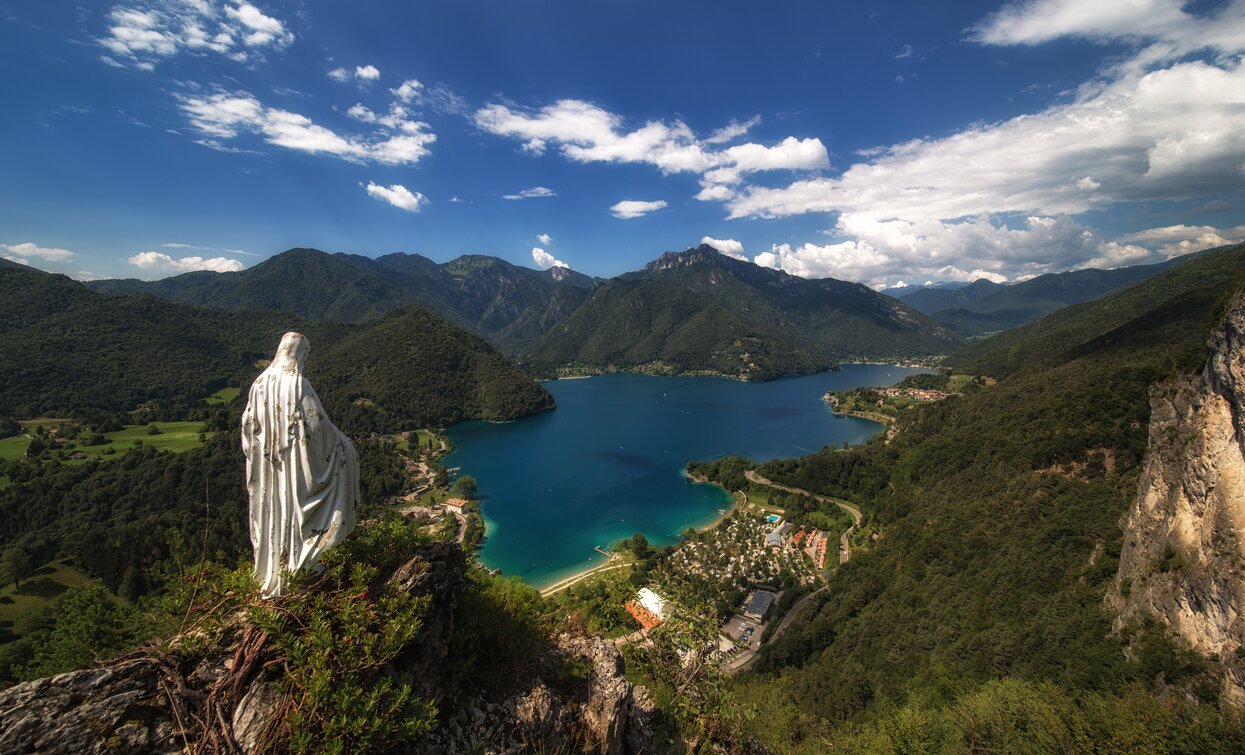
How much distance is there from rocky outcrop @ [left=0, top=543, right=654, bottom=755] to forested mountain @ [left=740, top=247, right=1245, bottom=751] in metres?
12.4

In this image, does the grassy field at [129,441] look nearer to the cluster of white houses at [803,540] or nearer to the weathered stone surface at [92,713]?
the cluster of white houses at [803,540]

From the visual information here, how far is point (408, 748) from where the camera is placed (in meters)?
4.06

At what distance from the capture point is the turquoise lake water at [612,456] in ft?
150

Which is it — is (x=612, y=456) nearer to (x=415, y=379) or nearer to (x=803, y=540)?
(x=803, y=540)

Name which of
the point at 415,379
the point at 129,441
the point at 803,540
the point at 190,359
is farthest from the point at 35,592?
the point at 190,359

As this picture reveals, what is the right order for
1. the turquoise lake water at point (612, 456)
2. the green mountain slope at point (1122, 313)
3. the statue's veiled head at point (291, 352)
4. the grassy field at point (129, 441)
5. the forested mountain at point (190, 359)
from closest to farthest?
the statue's veiled head at point (291, 352)
the turquoise lake water at point (612, 456)
the grassy field at point (129, 441)
the green mountain slope at point (1122, 313)
the forested mountain at point (190, 359)

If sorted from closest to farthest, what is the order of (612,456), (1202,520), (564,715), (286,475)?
(286,475) → (564,715) → (1202,520) → (612,456)

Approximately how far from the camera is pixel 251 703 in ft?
12.6

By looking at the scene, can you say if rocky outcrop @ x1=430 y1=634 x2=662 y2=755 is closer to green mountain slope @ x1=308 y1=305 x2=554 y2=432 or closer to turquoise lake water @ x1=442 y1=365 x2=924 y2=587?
turquoise lake water @ x1=442 y1=365 x2=924 y2=587

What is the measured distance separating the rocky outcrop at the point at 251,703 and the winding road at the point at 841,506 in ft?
136

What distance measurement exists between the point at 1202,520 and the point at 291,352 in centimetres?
2673

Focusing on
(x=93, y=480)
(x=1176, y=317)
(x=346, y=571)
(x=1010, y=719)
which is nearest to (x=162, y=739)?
(x=346, y=571)

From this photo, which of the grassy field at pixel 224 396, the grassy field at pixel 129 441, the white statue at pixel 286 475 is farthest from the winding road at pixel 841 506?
the grassy field at pixel 224 396

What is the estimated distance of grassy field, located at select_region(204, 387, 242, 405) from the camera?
285 ft
